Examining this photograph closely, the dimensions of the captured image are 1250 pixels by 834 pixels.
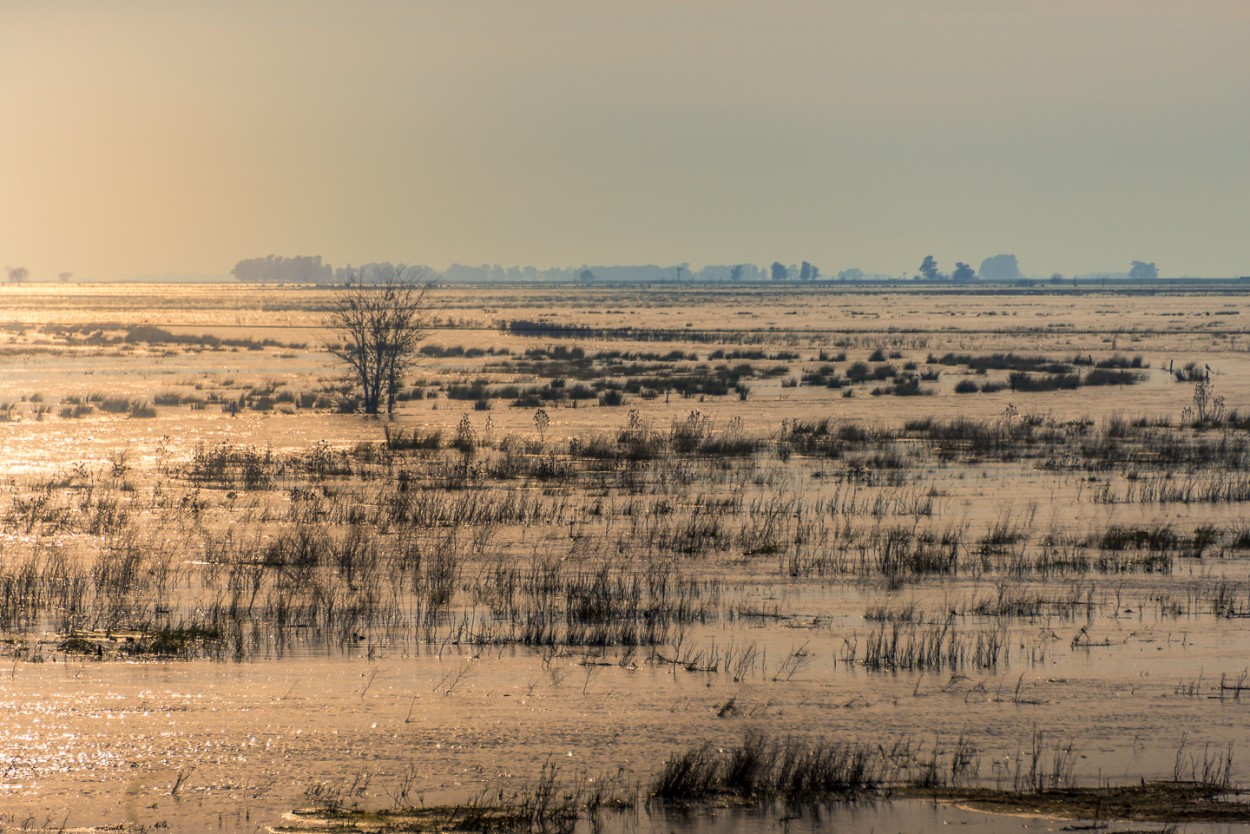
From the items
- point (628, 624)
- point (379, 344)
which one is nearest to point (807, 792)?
point (628, 624)

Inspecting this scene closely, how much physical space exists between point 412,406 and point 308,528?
2121 centimetres

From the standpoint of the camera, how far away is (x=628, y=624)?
12586 millimetres

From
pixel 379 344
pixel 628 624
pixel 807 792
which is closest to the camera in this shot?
pixel 807 792

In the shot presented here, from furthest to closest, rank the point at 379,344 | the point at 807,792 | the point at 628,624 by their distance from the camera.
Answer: the point at 379,344, the point at 628,624, the point at 807,792

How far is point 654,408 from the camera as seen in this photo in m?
36.8

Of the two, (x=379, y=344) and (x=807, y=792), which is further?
(x=379, y=344)

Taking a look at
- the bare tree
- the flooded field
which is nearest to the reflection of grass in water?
the flooded field

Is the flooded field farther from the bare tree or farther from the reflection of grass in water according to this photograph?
the bare tree

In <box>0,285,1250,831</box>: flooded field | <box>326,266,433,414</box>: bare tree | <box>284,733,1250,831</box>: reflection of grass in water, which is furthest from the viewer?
<box>326,266,433,414</box>: bare tree

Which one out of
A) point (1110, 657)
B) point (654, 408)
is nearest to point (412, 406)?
point (654, 408)

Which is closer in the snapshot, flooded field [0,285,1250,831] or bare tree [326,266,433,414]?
flooded field [0,285,1250,831]

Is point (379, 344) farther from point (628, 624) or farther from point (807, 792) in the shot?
point (807, 792)

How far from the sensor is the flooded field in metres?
8.46

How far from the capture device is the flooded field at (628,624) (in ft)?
27.8
